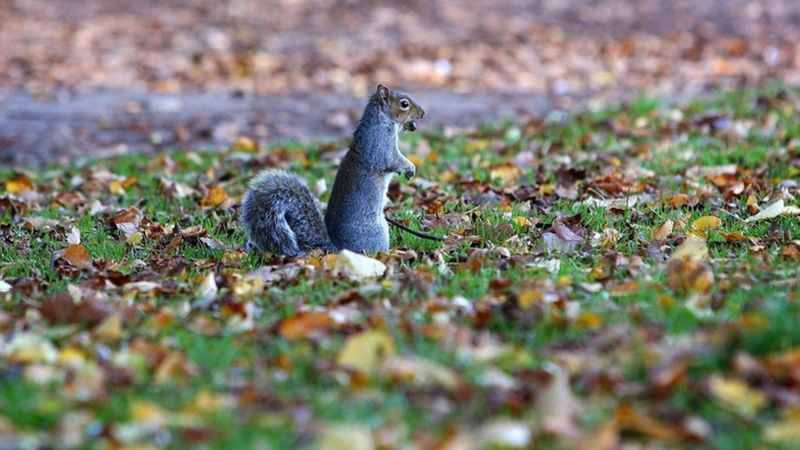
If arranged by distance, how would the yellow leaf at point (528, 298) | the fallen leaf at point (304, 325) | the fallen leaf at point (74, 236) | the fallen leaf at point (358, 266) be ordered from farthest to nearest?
the fallen leaf at point (74, 236)
the fallen leaf at point (358, 266)
the yellow leaf at point (528, 298)
the fallen leaf at point (304, 325)

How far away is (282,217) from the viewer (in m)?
5.38

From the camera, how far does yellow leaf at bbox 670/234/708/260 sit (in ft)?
16.1

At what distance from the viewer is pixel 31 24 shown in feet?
51.9

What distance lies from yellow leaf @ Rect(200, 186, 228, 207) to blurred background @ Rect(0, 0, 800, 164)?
243 cm

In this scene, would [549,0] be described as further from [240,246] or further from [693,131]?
[240,246]

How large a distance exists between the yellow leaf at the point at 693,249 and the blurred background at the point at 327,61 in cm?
512

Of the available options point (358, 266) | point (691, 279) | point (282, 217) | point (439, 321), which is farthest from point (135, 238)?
point (691, 279)

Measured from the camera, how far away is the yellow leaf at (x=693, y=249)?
16.1 ft

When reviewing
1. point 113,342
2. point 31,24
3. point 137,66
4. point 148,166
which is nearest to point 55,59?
point 137,66

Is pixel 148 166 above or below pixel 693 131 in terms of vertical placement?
below

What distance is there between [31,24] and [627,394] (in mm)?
14022

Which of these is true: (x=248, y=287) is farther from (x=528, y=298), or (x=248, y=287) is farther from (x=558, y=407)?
(x=558, y=407)

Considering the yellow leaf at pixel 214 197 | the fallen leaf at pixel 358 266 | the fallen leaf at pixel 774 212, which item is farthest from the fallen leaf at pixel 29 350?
the fallen leaf at pixel 774 212

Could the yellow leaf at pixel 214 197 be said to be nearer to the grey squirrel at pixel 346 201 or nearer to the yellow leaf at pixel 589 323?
the grey squirrel at pixel 346 201
